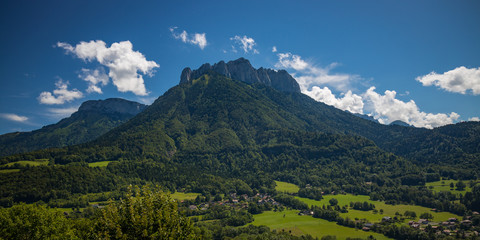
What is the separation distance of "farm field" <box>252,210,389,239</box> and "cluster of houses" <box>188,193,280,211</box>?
17.4 meters

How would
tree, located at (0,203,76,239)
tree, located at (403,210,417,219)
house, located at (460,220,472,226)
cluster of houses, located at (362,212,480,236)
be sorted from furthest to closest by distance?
tree, located at (403,210,417,219) < house, located at (460,220,472,226) < cluster of houses, located at (362,212,480,236) < tree, located at (0,203,76,239)

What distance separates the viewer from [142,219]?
18266 mm

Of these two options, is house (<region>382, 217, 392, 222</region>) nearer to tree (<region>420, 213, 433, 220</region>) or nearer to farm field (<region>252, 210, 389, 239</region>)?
tree (<region>420, 213, 433, 220</region>)

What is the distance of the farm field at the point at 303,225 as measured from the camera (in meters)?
96.4

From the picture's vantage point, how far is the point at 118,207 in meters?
21.0

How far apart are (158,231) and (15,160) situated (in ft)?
665

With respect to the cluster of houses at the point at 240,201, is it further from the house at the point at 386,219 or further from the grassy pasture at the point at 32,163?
the grassy pasture at the point at 32,163

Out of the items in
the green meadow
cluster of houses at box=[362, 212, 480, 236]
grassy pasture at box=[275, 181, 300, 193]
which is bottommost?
cluster of houses at box=[362, 212, 480, 236]

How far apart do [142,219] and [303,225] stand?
106 metres

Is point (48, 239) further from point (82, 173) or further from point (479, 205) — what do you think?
point (479, 205)

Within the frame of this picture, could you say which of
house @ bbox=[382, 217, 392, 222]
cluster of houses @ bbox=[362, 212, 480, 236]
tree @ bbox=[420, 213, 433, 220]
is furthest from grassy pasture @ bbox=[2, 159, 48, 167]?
tree @ bbox=[420, 213, 433, 220]

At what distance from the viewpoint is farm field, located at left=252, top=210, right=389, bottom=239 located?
96.4 m

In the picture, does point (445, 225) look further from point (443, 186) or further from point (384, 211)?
point (443, 186)

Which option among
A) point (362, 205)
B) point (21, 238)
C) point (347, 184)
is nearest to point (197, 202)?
point (362, 205)
